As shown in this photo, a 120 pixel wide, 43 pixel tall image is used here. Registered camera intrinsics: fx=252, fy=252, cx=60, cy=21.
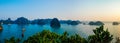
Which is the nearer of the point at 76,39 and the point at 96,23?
the point at 76,39

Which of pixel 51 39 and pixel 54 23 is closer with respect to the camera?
pixel 51 39

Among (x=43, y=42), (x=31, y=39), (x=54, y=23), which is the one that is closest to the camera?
(x=43, y=42)

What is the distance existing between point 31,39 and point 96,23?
98.9 m

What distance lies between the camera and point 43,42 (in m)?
8.95

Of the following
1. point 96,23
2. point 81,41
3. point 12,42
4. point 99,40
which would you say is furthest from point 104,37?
point 96,23

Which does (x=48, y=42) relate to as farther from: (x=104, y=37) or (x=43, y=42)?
(x=104, y=37)

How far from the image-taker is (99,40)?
10148 mm

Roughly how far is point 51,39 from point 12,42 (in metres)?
1.56

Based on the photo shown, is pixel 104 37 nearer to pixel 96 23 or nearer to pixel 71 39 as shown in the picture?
pixel 71 39

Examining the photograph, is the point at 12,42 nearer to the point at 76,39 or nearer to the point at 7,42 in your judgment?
the point at 7,42

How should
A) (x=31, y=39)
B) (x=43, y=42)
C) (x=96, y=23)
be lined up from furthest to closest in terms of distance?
(x=96, y=23), (x=31, y=39), (x=43, y=42)

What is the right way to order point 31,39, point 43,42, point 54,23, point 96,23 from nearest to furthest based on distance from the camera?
point 43,42
point 31,39
point 54,23
point 96,23

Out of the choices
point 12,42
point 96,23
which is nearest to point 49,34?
point 12,42

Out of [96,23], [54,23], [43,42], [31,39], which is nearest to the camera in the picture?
[43,42]
